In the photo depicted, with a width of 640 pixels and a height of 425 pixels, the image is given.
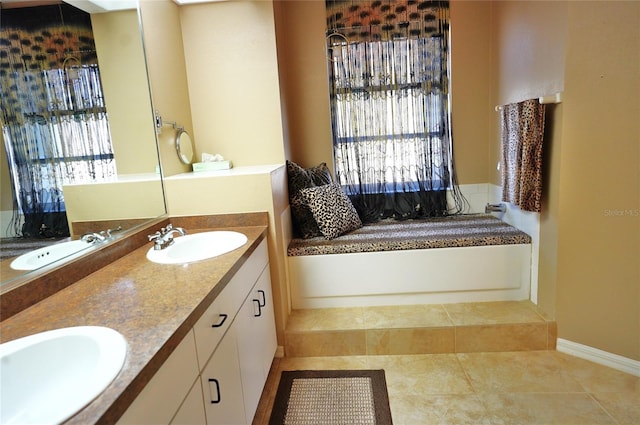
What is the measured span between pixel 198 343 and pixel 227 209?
1.11m

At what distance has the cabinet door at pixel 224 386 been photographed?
4.05 feet

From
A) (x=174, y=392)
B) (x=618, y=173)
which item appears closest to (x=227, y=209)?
(x=174, y=392)

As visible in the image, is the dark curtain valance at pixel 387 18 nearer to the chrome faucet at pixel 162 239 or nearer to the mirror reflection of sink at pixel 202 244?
the mirror reflection of sink at pixel 202 244

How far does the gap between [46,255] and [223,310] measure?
0.64 meters

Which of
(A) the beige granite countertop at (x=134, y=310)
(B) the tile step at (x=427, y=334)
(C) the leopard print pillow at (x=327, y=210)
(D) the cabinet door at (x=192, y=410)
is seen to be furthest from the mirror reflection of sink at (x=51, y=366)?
(C) the leopard print pillow at (x=327, y=210)

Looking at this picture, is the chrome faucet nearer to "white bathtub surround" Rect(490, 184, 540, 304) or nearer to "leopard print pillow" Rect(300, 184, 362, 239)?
"leopard print pillow" Rect(300, 184, 362, 239)

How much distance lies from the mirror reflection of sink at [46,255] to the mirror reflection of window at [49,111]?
0.05 metres

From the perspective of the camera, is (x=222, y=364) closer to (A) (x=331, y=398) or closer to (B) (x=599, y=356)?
(A) (x=331, y=398)

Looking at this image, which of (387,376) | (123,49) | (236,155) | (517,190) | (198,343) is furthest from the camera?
(236,155)

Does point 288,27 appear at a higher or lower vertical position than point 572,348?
higher

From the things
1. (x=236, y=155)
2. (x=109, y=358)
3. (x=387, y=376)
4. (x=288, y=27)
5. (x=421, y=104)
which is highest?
(x=288, y=27)

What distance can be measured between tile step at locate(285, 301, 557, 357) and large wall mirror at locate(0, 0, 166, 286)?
1.22m

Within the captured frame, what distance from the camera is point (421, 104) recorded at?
3.10 meters

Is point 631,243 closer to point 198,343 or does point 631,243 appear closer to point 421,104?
point 421,104
